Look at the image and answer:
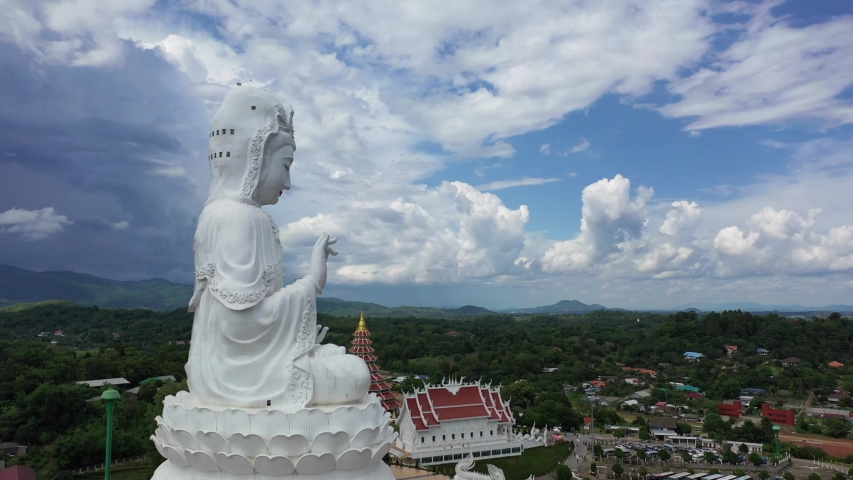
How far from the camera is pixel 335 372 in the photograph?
9672 millimetres

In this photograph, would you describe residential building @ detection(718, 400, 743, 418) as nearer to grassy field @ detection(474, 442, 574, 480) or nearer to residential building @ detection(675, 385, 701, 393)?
residential building @ detection(675, 385, 701, 393)

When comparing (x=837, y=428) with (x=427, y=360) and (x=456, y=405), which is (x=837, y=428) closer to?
(x=456, y=405)

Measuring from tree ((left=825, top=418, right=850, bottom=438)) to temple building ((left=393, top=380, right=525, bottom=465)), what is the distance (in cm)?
2018

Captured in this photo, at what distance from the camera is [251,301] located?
9.60 m

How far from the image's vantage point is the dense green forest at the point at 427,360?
2533 centimetres

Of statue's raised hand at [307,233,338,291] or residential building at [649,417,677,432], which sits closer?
statue's raised hand at [307,233,338,291]

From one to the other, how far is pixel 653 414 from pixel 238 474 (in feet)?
122

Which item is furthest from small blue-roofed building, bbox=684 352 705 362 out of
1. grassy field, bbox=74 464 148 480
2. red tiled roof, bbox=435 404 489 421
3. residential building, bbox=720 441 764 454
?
grassy field, bbox=74 464 148 480

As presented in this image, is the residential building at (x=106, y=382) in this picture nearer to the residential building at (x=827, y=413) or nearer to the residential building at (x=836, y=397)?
the residential building at (x=827, y=413)

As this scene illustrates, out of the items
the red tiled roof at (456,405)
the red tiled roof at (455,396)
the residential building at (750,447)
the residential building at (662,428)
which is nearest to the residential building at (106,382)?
the red tiled roof at (456,405)

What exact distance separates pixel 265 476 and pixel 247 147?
5449mm

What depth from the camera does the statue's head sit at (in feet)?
34.8

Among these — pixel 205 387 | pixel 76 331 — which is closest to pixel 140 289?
pixel 76 331

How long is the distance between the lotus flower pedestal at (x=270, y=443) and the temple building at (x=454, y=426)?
17.2 m
